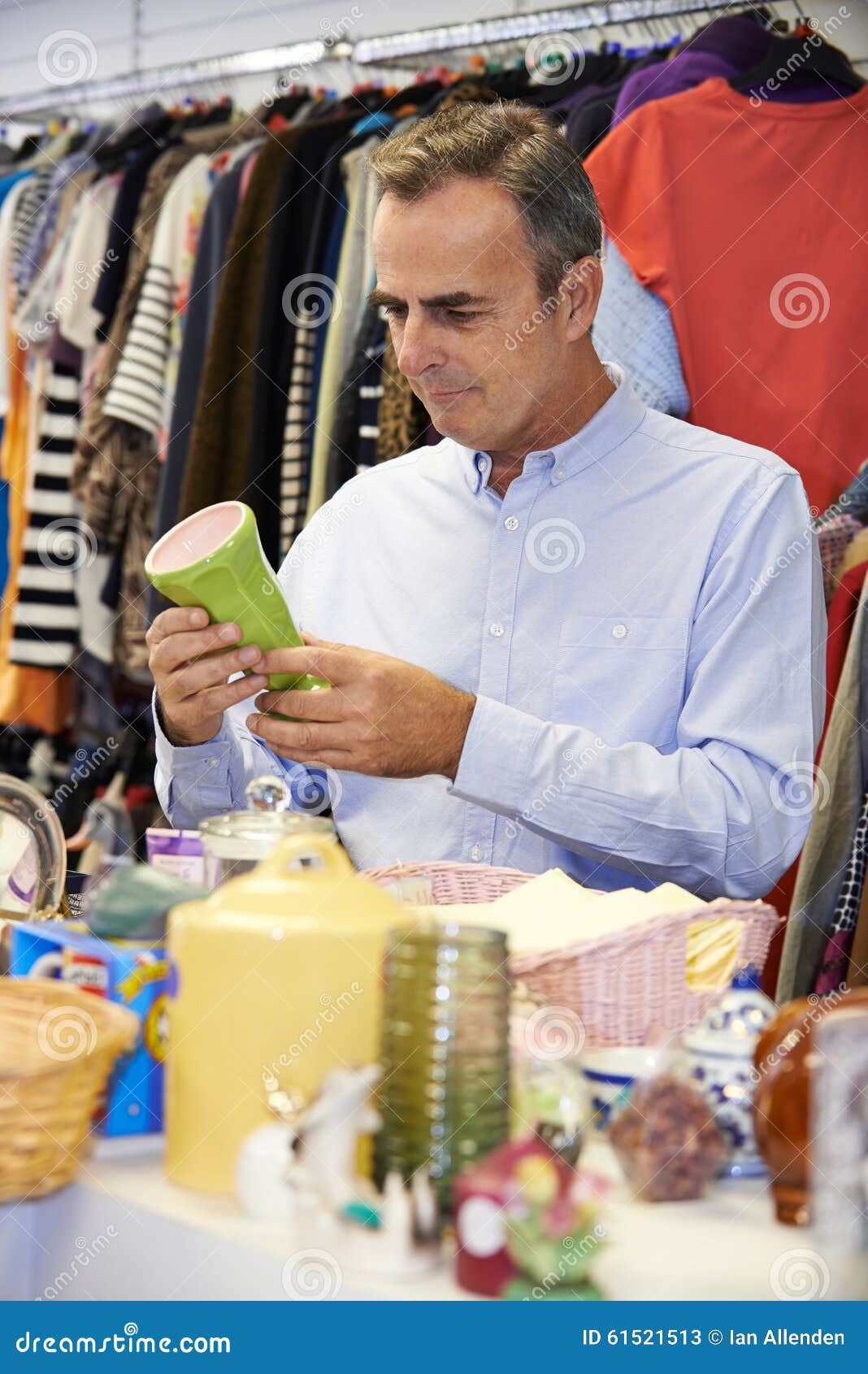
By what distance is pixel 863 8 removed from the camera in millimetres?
2340

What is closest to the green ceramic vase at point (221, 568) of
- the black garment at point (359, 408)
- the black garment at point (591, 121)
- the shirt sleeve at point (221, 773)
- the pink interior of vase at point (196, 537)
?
the pink interior of vase at point (196, 537)

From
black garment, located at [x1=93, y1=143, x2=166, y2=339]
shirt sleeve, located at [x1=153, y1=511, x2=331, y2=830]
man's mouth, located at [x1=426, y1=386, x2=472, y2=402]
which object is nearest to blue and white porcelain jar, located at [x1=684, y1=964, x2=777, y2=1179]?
shirt sleeve, located at [x1=153, y1=511, x2=331, y2=830]

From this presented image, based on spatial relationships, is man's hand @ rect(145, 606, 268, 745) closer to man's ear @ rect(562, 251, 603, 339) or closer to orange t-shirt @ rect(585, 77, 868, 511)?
man's ear @ rect(562, 251, 603, 339)

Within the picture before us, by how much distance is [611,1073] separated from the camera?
0.82 metres

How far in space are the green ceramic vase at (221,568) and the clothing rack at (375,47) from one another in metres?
1.52

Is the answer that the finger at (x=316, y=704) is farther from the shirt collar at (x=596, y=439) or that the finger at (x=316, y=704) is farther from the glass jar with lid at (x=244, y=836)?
the shirt collar at (x=596, y=439)

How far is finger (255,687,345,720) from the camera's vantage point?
1.23 metres

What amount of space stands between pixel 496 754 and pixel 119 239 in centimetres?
183

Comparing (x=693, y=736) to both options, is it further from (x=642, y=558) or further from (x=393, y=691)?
(x=393, y=691)

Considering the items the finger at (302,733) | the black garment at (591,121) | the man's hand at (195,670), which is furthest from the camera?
the black garment at (591,121)

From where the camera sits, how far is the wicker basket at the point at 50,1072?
71cm

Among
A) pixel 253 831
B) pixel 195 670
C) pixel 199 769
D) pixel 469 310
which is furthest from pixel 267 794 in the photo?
pixel 469 310

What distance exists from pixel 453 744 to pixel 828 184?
1.23 metres

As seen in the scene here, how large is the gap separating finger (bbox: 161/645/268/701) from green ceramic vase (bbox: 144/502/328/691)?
0.11ft
